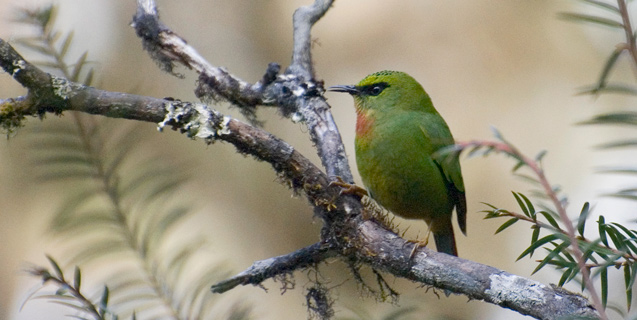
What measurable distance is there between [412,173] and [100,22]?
3.95m

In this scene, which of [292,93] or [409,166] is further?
[409,166]

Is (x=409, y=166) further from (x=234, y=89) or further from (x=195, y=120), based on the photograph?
(x=195, y=120)

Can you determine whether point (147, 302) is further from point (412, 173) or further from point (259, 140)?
point (412, 173)

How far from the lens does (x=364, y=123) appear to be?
3.47 m

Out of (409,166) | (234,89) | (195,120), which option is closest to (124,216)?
(195,120)

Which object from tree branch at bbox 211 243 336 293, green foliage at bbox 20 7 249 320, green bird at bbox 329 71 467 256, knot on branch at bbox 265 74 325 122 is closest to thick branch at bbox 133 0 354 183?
knot on branch at bbox 265 74 325 122

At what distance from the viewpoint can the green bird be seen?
3189 millimetres

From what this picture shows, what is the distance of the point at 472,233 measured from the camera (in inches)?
226

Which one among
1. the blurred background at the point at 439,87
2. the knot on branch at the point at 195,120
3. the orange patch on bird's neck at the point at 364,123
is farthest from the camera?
the blurred background at the point at 439,87

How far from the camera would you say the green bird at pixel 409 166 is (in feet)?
10.5

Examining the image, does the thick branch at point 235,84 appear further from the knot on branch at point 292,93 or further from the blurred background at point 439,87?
the blurred background at point 439,87

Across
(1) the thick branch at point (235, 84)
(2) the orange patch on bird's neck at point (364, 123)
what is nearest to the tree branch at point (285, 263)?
(1) the thick branch at point (235, 84)

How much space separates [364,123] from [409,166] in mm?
430

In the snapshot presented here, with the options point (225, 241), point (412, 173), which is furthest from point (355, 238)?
point (225, 241)
